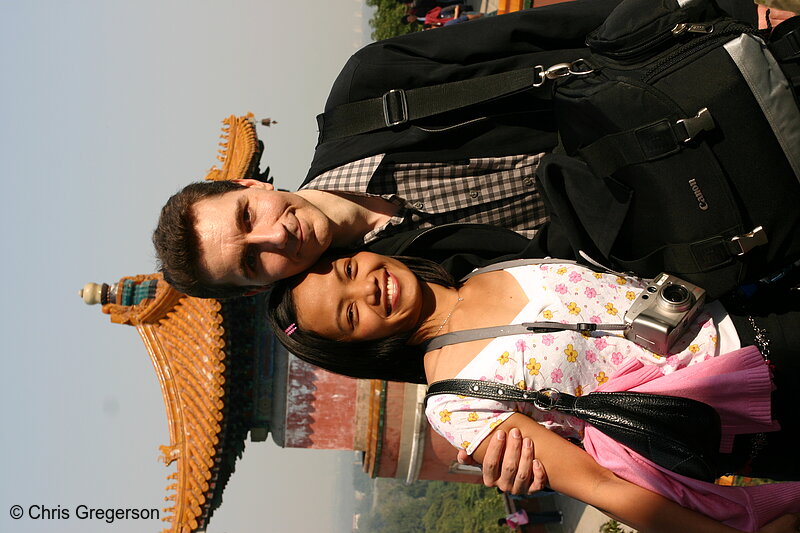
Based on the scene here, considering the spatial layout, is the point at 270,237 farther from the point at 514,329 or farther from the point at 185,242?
the point at 514,329

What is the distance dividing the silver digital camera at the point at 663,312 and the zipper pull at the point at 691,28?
96 cm

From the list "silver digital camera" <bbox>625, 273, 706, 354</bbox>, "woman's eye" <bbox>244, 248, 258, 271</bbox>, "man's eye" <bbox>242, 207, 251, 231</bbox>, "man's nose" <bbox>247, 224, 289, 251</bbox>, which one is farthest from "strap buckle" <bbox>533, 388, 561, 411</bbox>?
"man's eye" <bbox>242, 207, 251, 231</bbox>

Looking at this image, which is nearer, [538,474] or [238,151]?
[538,474]

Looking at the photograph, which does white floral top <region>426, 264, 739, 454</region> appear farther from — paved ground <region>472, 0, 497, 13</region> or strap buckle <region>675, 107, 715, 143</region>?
paved ground <region>472, 0, 497, 13</region>

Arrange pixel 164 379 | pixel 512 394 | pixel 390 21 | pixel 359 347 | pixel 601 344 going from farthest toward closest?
pixel 390 21
pixel 164 379
pixel 359 347
pixel 601 344
pixel 512 394

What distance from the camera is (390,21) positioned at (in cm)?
2673

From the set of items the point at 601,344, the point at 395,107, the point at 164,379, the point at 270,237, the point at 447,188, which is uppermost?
the point at 395,107

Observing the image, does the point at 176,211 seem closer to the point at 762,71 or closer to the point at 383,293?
the point at 383,293

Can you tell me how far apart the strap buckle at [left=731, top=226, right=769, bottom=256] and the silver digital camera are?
253 millimetres

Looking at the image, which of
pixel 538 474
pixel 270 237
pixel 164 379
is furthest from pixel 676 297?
pixel 164 379

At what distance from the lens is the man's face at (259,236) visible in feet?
10.7

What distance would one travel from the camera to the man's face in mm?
3258

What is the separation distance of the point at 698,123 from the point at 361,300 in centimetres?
167

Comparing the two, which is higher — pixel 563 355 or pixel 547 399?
pixel 563 355
